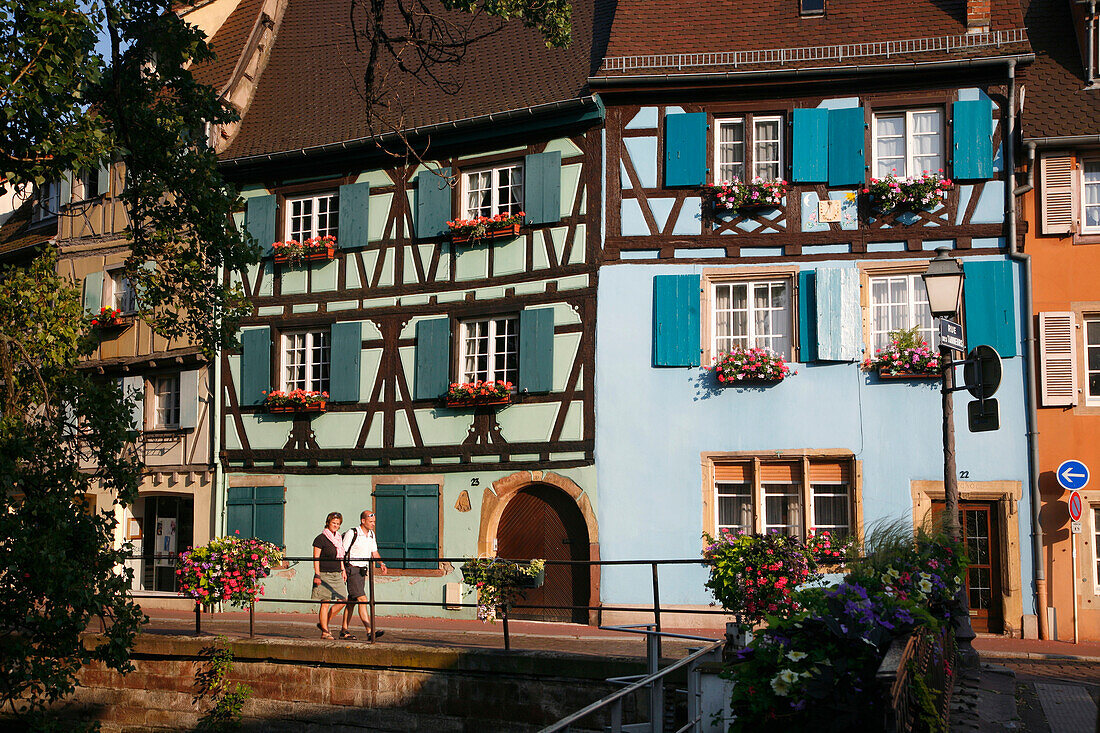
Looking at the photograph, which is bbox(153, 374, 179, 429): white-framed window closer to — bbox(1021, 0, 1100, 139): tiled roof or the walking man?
the walking man

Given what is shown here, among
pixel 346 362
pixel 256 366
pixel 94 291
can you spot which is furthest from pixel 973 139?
pixel 94 291

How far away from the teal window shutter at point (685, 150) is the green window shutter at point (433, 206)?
370cm

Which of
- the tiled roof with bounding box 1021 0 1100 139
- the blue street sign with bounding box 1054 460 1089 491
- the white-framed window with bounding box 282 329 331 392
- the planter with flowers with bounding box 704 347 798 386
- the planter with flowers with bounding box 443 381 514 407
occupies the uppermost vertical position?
the tiled roof with bounding box 1021 0 1100 139

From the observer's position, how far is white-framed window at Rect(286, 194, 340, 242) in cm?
1952

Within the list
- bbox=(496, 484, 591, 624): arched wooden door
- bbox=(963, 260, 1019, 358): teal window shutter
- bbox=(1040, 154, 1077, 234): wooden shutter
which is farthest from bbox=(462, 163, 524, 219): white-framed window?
bbox=(1040, 154, 1077, 234): wooden shutter

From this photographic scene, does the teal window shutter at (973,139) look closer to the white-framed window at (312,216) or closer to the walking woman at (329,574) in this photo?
the walking woman at (329,574)

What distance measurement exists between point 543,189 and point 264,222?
560cm

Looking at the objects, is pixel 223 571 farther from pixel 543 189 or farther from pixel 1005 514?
pixel 1005 514

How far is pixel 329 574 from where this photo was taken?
42.9ft

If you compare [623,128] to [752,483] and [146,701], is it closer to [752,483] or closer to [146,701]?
Answer: [752,483]

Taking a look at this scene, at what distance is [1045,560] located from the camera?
48.9ft

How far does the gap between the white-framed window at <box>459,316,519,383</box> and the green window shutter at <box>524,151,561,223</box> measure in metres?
1.66

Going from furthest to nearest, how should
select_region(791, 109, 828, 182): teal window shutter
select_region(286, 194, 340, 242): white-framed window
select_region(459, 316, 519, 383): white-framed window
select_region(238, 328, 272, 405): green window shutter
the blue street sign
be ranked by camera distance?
1. select_region(286, 194, 340, 242): white-framed window
2. select_region(238, 328, 272, 405): green window shutter
3. select_region(459, 316, 519, 383): white-framed window
4. select_region(791, 109, 828, 182): teal window shutter
5. the blue street sign

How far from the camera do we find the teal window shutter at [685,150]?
16.4 metres
